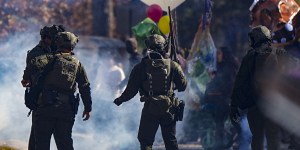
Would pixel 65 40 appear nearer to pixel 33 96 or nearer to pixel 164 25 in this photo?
pixel 33 96

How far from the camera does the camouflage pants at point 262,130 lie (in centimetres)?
945

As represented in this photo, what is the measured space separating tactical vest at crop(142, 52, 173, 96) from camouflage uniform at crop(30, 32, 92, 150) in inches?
38.4

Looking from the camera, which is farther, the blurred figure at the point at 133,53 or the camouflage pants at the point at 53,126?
the blurred figure at the point at 133,53

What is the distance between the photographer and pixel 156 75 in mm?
9805

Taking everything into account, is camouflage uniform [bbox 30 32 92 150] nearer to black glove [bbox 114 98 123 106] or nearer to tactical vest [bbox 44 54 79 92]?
tactical vest [bbox 44 54 79 92]

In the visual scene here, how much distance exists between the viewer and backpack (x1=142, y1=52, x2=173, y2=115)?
9.81 meters

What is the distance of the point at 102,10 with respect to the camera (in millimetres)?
22469

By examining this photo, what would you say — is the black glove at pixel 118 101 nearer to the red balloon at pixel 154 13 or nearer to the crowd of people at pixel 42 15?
the red balloon at pixel 154 13

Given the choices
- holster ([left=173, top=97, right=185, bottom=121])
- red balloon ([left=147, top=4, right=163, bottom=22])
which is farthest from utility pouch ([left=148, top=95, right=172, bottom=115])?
red balloon ([left=147, top=4, right=163, bottom=22])

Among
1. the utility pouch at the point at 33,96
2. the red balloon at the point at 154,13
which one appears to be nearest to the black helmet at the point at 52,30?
the utility pouch at the point at 33,96

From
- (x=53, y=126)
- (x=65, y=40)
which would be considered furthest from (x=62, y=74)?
(x=53, y=126)

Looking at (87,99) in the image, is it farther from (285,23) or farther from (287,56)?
(285,23)

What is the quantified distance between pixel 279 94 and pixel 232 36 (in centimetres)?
1084

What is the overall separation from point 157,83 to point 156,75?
0.38ft
